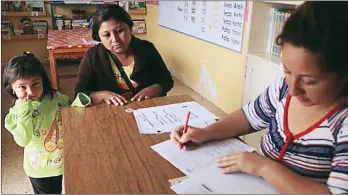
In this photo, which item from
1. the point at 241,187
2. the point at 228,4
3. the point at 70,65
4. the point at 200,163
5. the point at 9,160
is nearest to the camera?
the point at 241,187

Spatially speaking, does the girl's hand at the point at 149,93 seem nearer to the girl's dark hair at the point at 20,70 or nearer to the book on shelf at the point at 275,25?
the girl's dark hair at the point at 20,70

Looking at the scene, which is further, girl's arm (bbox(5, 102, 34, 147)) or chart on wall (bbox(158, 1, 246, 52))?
chart on wall (bbox(158, 1, 246, 52))

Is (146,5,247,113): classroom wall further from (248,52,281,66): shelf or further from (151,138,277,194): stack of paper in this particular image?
(151,138,277,194): stack of paper

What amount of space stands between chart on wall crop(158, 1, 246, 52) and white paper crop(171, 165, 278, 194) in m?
2.01

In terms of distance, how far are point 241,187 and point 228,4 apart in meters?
2.31

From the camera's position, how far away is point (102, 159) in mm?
846

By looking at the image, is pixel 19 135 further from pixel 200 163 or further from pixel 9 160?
pixel 9 160

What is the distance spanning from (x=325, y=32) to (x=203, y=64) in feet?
9.25

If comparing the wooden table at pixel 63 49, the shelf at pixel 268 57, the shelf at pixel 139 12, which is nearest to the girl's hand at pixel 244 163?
the shelf at pixel 268 57

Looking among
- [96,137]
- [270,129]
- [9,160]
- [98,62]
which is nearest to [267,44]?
[98,62]

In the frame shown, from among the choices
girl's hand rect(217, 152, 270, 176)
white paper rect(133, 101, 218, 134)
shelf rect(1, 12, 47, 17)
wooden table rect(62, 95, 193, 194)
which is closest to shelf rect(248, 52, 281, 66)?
white paper rect(133, 101, 218, 134)

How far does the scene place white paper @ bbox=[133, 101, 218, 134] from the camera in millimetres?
1048

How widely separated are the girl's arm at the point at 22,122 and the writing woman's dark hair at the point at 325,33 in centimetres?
101

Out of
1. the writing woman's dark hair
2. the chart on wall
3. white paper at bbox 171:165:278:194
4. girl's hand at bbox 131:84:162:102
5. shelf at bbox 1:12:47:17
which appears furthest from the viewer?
shelf at bbox 1:12:47:17
